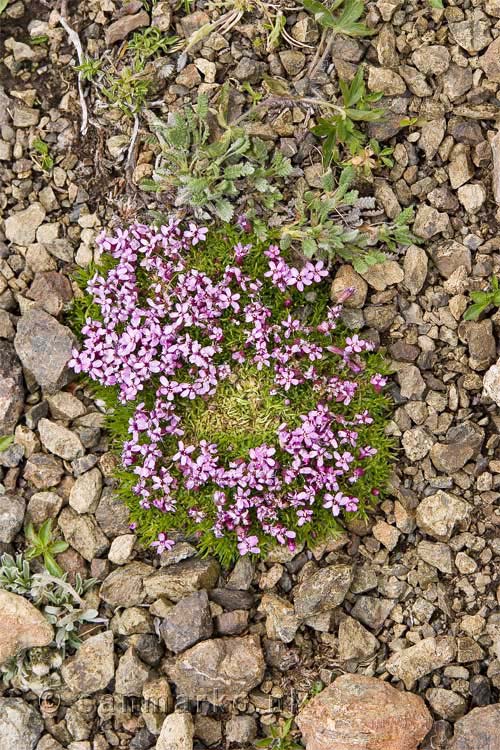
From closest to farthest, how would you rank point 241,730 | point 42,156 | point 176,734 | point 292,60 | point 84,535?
point 176,734 → point 241,730 → point 84,535 → point 292,60 → point 42,156

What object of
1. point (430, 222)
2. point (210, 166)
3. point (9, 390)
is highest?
point (210, 166)

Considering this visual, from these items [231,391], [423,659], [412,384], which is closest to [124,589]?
[231,391]

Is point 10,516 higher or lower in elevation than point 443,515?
lower

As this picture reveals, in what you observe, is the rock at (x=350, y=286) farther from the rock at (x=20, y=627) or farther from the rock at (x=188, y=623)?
the rock at (x=20, y=627)

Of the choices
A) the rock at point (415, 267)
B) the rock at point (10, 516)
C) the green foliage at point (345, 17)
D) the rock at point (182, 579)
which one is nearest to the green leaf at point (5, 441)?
the rock at point (10, 516)

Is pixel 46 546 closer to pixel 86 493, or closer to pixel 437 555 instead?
pixel 86 493

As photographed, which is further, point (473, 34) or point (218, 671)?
point (473, 34)

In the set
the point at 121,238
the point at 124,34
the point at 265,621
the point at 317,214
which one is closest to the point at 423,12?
the point at 317,214
